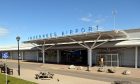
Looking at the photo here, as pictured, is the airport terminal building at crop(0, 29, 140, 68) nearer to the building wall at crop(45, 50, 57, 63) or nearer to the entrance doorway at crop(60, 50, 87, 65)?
the entrance doorway at crop(60, 50, 87, 65)

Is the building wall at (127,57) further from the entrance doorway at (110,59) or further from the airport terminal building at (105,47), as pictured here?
the entrance doorway at (110,59)

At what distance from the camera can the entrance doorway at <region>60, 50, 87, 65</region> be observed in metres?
57.2

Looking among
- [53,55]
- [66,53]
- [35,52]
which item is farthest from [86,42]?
[35,52]

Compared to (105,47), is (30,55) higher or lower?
lower

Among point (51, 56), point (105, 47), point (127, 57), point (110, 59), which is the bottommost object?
point (110, 59)

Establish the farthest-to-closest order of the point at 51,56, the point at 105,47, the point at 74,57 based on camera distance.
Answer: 1. the point at 51,56
2. the point at 74,57
3. the point at 105,47

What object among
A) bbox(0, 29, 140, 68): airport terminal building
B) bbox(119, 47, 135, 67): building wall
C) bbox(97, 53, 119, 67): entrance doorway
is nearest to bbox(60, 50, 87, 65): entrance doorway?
bbox(0, 29, 140, 68): airport terminal building

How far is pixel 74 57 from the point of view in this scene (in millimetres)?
59500

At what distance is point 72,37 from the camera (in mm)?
49031

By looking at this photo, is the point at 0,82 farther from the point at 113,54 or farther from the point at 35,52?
the point at 35,52

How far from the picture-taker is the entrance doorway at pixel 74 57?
57.2 m

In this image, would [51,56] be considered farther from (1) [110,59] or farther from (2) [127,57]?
(2) [127,57]

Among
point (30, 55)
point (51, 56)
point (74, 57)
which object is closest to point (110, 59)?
point (74, 57)

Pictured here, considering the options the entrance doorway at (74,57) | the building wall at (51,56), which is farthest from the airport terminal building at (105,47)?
the building wall at (51,56)
